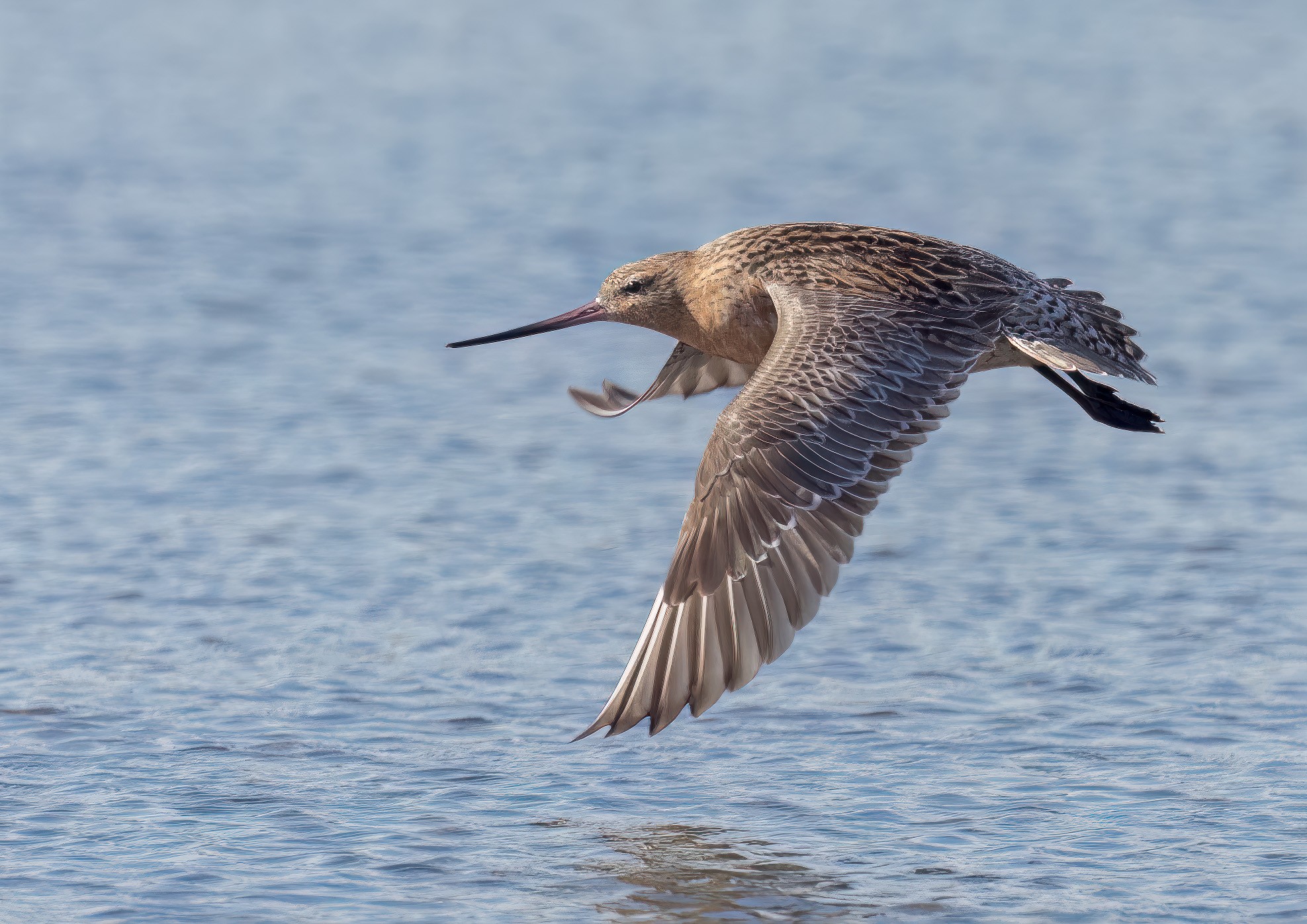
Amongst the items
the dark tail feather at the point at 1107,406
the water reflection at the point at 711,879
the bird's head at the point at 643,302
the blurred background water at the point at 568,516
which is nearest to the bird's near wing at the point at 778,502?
the water reflection at the point at 711,879

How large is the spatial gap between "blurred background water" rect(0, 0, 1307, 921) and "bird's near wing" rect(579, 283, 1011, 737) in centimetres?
47

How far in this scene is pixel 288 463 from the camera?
8.84m

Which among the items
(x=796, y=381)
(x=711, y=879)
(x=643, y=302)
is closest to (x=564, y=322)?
(x=643, y=302)

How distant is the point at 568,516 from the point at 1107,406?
8.18 feet

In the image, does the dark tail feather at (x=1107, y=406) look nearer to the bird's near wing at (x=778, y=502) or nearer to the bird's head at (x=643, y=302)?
the bird's near wing at (x=778, y=502)

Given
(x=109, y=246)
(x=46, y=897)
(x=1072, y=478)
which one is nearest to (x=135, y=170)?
(x=109, y=246)

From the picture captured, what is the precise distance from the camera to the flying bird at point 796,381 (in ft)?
17.9

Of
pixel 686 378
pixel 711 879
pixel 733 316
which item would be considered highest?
pixel 733 316

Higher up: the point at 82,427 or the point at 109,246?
the point at 109,246

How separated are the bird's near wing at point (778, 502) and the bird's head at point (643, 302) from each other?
93cm

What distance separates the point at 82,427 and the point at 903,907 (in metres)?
5.16

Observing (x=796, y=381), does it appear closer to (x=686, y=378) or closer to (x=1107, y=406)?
(x=1107, y=406)

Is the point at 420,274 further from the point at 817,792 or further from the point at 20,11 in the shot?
the point at 20,11

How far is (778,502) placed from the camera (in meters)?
5.55
